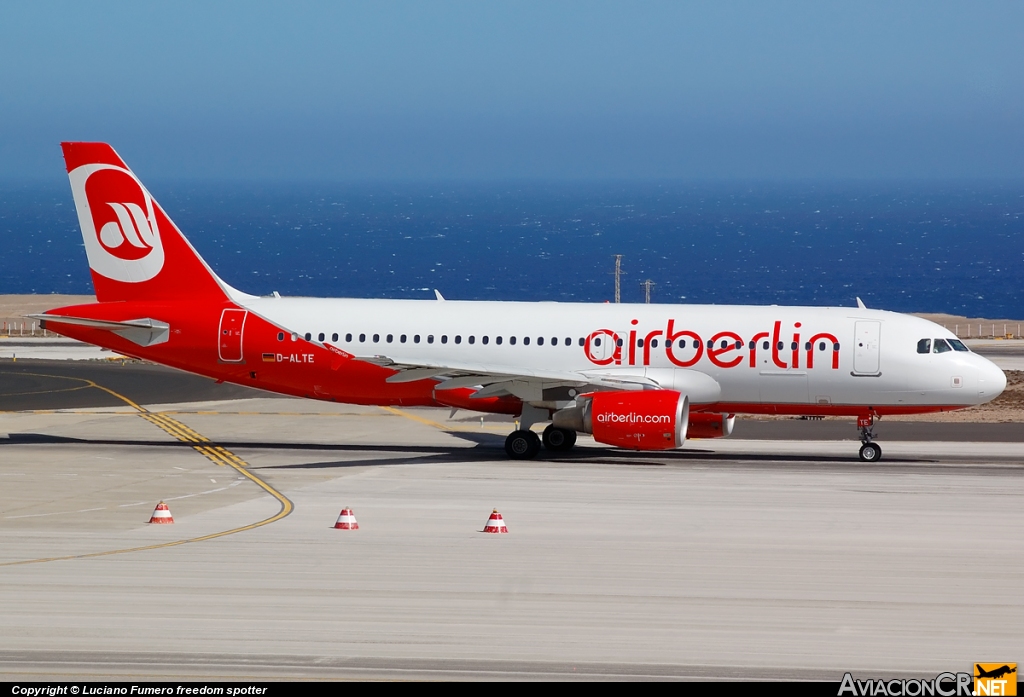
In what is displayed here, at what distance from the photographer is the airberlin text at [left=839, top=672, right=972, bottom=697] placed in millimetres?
13898

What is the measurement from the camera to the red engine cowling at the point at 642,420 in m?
32.4

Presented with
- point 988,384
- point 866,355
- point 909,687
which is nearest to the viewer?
point 909,687

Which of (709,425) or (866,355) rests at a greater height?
(866,355)

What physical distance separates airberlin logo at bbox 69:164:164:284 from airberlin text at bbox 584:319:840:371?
42.1ft

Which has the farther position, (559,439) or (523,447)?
(559,439)

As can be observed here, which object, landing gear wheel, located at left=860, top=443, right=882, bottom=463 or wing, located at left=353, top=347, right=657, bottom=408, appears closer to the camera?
wing, located at left=353, top=347, right=657, bottom=408

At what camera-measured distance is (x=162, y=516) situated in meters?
24.3

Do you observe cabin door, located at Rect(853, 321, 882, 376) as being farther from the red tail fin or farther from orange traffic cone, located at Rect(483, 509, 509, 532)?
the red tail fin

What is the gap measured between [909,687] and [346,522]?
480 inches

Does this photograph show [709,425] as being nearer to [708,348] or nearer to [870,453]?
[708,348]

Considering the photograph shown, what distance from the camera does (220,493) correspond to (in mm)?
28312

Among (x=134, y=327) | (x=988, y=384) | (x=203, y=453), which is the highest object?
(x=134, y=327)

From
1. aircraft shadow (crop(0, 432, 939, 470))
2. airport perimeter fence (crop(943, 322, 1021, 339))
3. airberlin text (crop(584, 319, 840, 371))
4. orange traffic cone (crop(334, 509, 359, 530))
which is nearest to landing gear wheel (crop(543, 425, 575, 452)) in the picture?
aircraft shadow (crop(0, 432, 939, 470))

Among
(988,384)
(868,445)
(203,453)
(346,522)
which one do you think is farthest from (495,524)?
(988,384)
